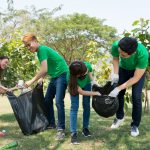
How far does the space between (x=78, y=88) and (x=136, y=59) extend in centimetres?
82

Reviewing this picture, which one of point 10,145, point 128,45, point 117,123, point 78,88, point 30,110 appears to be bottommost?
point 117,123

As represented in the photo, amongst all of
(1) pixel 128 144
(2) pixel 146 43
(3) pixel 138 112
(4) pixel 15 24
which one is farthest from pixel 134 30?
(4) pixel 15 24

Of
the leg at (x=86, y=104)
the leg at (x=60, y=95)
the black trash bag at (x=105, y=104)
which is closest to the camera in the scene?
the black trash bag at (x=105, y=104)

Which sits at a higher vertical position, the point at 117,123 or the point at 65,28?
the point at 117,123

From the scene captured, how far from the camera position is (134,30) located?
6.99 m

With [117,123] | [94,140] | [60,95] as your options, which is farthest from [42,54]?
[117,123]

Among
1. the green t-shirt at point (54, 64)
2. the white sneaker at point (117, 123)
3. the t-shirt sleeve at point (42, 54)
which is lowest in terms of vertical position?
the white sneaker at point (117, 123)

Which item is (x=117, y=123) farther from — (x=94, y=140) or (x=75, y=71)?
(x=75, y=71)

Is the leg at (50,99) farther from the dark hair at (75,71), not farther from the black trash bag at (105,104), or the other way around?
the black trash bag at (105,104)

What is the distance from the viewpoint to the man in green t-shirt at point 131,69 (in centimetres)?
464

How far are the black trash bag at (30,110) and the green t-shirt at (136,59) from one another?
52.9 inches

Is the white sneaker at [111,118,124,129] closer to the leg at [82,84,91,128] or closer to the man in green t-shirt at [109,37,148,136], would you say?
the man in green t-shirt at [109,37,148,136]

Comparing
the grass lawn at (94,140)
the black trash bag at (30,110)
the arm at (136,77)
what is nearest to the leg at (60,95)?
the grass lawn at (94,140)

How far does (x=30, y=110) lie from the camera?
5.57 metres
